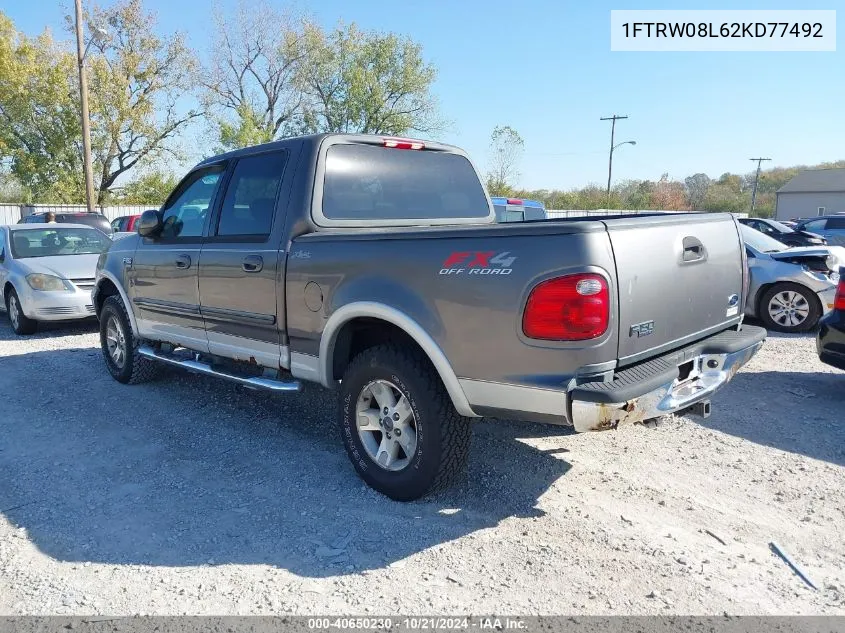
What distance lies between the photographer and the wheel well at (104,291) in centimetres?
627

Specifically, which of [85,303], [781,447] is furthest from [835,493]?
[85,303]

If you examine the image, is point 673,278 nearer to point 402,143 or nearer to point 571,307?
point 571,307

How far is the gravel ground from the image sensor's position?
2.76 metres

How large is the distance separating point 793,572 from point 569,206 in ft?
166

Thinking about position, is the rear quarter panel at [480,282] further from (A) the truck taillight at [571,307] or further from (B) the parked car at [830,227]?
(B) the parked car at [830,227]

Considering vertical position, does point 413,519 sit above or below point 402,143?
below

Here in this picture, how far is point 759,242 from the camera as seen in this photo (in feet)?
29.9

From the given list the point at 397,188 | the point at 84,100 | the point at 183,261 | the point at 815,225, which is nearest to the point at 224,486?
the point at 183,261

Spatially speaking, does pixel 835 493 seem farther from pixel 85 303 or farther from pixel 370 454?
pixel 85 303

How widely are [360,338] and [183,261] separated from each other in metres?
1.85

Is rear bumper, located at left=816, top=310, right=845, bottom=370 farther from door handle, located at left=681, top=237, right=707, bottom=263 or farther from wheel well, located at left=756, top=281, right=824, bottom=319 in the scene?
wheel well, located at left=756, top=281, right=824, bottom=319

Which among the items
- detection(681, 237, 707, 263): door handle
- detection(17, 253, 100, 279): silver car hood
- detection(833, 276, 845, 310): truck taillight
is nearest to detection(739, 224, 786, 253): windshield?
detection(833, 276, 845, 310): truck taillight

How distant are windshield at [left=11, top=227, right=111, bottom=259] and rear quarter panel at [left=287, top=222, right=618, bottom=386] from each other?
7.18m

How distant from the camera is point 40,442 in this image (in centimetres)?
466
